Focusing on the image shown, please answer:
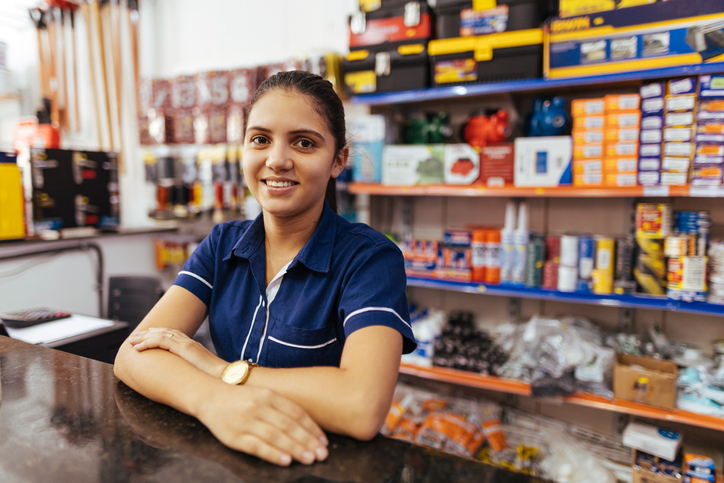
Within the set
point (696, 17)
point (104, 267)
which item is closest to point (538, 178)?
point (696, 17)

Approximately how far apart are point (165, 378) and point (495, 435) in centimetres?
209

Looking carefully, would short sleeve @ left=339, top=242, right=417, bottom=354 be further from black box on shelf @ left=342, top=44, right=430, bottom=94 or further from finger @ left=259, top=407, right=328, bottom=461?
black box on shelf @ left=342, top=44, right=430, bottom=94

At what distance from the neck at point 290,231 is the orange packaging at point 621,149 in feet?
5.29

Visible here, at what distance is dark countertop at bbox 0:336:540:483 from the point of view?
0.64 meters

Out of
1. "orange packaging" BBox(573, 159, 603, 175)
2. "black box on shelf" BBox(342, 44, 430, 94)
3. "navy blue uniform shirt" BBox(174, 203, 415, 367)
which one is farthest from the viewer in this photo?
"black box on shelf" BBox(342, 44, 430, 94)

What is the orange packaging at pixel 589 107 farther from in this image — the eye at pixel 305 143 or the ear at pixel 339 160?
the eye at pixel 305 143

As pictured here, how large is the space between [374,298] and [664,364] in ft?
6.04

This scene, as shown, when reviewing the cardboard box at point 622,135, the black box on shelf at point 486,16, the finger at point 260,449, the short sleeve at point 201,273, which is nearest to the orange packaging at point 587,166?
the cardboard box at point 622,135

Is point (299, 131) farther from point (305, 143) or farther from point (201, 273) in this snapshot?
point (201, 273)

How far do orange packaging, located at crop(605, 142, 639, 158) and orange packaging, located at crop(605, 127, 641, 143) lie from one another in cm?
2

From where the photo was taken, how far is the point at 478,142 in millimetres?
2551

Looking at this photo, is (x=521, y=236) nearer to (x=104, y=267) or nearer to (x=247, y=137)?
(x=247, y=137)

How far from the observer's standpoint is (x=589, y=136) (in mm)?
2150

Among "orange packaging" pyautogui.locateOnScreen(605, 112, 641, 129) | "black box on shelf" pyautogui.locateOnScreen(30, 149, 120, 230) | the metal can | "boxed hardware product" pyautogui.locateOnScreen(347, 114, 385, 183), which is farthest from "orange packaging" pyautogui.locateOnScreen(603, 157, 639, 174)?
"black box on shelf" pyautogui.locateOnScreen(30, 149, 120, 230)
